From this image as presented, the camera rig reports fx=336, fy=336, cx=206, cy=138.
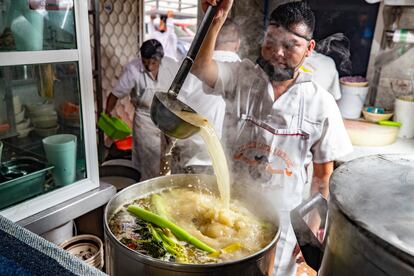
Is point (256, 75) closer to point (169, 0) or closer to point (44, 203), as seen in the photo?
point (44, 203)

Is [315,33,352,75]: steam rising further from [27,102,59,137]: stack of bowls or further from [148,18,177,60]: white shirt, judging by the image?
[27,102,59,137]: stack of bowls

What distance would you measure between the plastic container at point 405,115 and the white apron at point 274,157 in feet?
5.71

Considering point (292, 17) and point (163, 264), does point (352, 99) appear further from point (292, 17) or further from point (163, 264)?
point (163, 264)

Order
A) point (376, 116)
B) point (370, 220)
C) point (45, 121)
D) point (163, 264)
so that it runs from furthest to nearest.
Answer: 1. point (376, 116)
2. point (45, 121)
3. point (163, 264)
4. point (370, 220)

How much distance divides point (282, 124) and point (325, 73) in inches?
68.3

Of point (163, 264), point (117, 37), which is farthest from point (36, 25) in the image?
point (117, 37)

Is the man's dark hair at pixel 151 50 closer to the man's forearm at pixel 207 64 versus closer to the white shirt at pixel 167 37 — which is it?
the white shirt at pixel 167 37

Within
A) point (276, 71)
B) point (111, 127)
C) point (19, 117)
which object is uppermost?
point (276, 71)

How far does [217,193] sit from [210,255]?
1.47ft

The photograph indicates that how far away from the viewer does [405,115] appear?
10.9ft

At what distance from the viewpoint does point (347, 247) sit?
790 millimetres

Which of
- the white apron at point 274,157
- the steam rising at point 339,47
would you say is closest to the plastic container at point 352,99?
the steam rising at point 339,47

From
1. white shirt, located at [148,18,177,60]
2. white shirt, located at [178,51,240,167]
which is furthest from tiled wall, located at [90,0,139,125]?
white shirt, located at [178,51,240,167]

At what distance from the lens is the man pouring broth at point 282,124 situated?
211 centimetres
